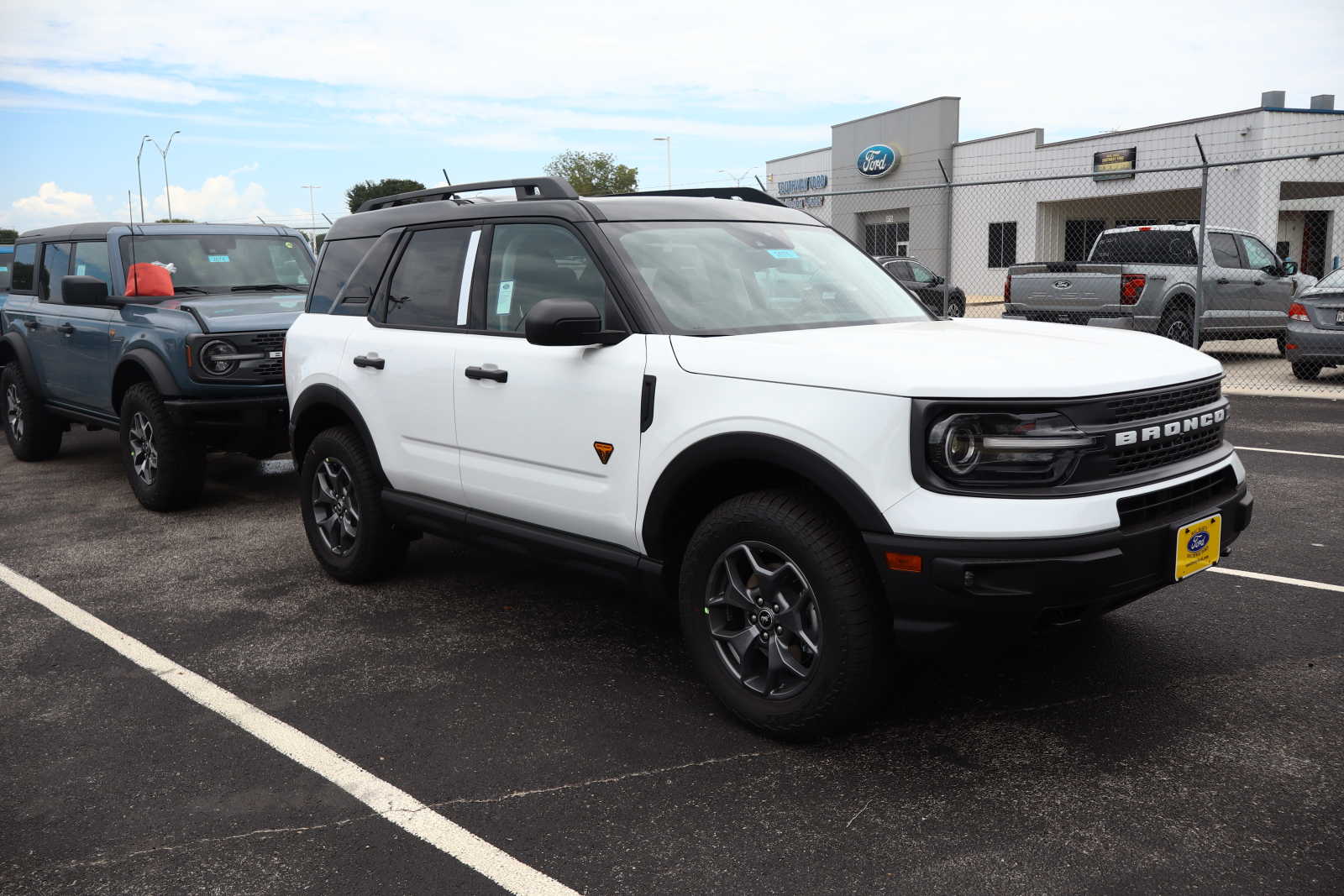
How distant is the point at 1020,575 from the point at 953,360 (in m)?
0.68

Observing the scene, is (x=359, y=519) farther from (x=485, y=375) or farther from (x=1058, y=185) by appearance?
(x=1058, y=185)

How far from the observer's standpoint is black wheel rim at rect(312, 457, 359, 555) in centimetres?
554

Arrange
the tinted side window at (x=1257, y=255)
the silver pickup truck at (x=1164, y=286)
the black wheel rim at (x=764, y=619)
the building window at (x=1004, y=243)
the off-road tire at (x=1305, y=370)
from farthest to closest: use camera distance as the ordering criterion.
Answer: the building window at (x=1004, y=243) < the tinted side window at (x=1257, y=255) < the silver pickup truck at (x=1164, y=286) < the off-road tire at (x=1305, y=370) < the black wheel rim at (x=764, y=619)

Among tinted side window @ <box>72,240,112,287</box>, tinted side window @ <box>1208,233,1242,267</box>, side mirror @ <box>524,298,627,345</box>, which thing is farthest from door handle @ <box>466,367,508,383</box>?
tinted side window @ <box>1208,233,1242,267</box>

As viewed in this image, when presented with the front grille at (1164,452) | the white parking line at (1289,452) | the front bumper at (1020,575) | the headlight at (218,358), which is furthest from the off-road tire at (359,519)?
the white parking line at (1289,452)

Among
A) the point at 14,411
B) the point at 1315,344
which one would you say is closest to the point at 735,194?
the point at 14,411

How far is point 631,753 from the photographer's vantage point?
3.65 metres

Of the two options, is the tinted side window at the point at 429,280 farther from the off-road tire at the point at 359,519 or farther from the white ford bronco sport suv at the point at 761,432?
the off-road tire at the point at 359,519

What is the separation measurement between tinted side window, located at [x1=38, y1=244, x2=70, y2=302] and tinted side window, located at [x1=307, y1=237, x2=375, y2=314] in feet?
13.3

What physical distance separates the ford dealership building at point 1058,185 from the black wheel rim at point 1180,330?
873 cm

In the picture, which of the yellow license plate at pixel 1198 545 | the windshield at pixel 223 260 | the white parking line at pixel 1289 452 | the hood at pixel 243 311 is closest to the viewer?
the yellow license plate at pixel 1198 545

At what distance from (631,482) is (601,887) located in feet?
4.85

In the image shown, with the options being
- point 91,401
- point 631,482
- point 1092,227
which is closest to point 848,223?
point 1092,227

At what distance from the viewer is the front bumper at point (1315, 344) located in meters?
12.6
